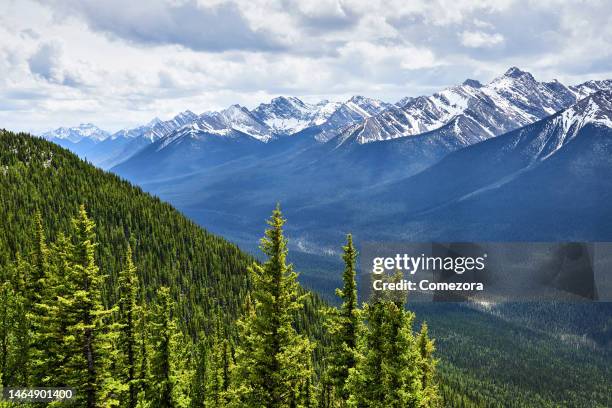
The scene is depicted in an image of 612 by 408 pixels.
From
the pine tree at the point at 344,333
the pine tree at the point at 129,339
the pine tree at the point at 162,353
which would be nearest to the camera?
the pine tree at the point at 344,333

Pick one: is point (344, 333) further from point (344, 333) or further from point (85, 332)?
point (85, 332)

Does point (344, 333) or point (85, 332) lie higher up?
point (85, 332)

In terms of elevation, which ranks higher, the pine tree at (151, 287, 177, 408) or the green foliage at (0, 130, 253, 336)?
the green foliage at (0, 130, 253, 336)

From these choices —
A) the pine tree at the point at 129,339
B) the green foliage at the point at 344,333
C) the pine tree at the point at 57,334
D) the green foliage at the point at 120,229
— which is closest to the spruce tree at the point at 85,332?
the pine tree at the point at 57,334

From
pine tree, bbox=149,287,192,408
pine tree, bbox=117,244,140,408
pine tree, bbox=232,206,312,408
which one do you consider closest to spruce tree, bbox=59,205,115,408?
pine tree, bbox=232,206,312,408

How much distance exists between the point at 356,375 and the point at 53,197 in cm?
16416

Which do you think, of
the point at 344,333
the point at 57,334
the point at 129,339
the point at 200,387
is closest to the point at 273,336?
the point at 344,333

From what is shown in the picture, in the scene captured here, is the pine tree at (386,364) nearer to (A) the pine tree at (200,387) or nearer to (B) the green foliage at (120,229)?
(A) the pine tree at (200,387)

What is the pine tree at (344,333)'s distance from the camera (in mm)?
33156

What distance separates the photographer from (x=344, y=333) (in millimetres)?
34250

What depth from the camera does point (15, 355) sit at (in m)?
50.6

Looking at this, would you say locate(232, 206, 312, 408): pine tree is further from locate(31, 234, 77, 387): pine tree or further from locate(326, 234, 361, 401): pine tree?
locate(31, 234, 77, 387): pine tree

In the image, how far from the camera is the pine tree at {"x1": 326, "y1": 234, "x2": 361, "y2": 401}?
33.2 meters

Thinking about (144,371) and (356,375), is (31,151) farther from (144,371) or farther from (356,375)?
(356,375)
